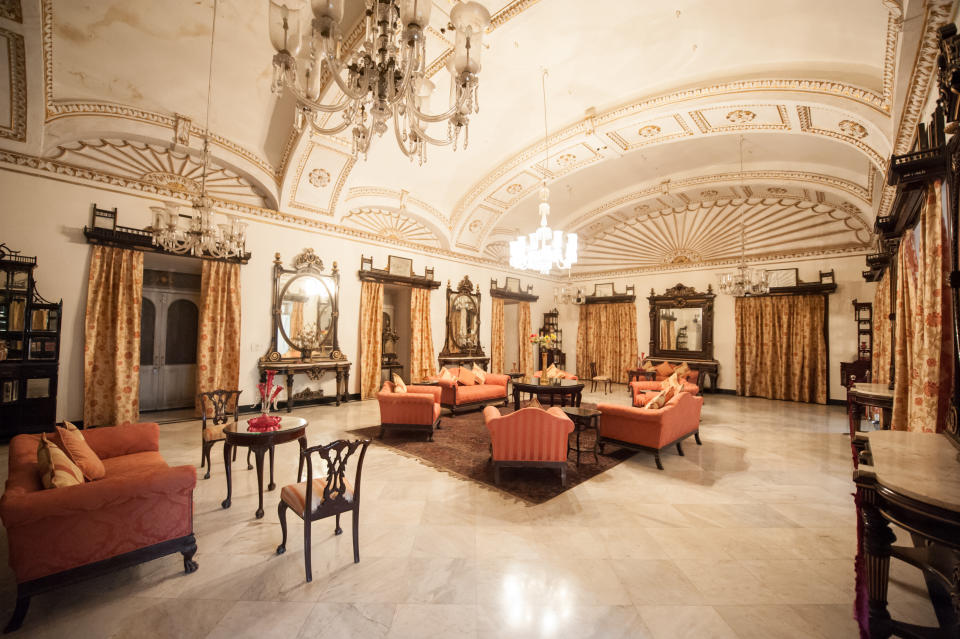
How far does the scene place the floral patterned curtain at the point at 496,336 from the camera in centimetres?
1080

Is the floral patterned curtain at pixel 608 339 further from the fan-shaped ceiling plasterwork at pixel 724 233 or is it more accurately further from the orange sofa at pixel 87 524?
the orange sofa at pixel 87 524

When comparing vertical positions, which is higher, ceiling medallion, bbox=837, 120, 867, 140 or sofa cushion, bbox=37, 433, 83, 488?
ceiling medallion, bbox=837, 120, 867, 140

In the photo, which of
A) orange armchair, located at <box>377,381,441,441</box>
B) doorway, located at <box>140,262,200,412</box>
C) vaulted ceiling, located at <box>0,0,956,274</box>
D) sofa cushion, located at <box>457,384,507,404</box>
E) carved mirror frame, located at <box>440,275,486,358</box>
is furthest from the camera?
carved mirror frame, located at <box>440,275,486,358</box>

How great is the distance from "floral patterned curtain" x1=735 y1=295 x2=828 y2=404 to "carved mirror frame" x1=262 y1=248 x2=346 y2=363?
9.65 metres

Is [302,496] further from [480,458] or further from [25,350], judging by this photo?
[25,350]

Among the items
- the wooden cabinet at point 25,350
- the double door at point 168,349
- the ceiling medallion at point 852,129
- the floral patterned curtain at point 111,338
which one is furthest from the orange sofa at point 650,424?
the double door at point 168,349

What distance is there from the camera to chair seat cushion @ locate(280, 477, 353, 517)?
2.42 meters

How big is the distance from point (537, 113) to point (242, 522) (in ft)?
21.1

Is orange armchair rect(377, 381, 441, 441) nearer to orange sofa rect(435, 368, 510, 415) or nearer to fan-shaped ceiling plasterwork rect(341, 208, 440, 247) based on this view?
orange sofa rect(435, 368, 510, 415)

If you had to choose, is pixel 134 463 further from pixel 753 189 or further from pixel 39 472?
pixel 753 189

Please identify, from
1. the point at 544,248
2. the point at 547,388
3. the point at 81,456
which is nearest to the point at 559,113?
A: the point at 544,248

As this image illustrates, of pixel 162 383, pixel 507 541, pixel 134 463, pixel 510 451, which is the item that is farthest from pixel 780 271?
pixel 162 383

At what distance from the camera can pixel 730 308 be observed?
10031mm

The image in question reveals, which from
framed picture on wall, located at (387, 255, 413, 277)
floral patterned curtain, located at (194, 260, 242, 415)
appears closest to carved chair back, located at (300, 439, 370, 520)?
floral patterned curtain, located at (194, 260, 242, 415)
